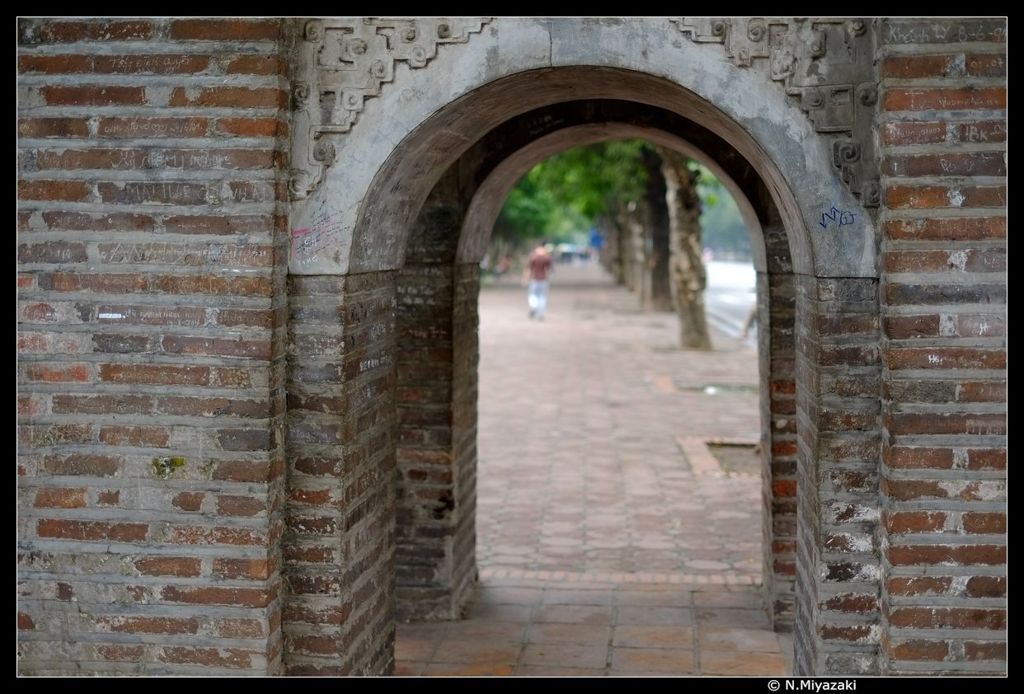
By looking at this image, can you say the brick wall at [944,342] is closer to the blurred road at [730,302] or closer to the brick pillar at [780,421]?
the brick pillar at [780,421]

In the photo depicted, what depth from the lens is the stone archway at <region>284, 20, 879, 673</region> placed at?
4.39 metres

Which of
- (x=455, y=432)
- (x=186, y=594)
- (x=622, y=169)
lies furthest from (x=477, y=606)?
(x=622, y=169)

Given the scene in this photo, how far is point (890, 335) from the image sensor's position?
430 centimetres

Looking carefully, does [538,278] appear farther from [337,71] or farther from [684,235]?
[337,71]

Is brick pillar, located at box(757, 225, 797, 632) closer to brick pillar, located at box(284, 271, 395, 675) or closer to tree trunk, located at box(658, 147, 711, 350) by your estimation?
brick pillar, located at box(284, 271, 395, 675)

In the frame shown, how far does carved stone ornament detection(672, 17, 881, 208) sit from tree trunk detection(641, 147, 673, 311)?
2090 cm

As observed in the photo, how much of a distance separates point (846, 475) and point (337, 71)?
254 cm

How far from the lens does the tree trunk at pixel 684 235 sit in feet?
58.7

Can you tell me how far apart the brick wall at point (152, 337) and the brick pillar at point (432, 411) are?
86.8 inches

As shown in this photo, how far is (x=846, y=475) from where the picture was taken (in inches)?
177

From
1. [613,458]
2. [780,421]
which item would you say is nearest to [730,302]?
[613,458]

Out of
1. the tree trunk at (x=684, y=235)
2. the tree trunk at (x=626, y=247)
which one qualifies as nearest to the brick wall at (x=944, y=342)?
the tree trunk at (x=684, y=235)

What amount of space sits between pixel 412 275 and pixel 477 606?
209 centimetres
